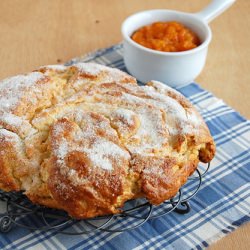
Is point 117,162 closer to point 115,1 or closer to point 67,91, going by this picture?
point 67,91

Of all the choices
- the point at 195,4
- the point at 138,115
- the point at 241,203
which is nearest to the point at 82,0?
the point at 195,4

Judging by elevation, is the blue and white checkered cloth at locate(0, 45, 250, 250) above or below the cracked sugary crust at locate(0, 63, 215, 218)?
below

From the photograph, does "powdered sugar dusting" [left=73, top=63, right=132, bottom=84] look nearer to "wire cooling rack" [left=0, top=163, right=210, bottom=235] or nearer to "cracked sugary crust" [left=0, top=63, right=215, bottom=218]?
"cracked sugary crust" [left=0, top=63, right=215, bottom=218]

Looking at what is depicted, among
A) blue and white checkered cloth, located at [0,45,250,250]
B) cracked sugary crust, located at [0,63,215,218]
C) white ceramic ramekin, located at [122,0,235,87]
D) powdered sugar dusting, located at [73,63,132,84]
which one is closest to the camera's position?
cracked sugary crust, located at [0,63,215,218]

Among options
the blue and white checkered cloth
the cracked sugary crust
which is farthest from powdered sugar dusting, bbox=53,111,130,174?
the blue and white checkered cloth

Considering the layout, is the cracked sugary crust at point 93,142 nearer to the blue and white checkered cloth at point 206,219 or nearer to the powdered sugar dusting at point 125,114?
the powdered sugar dusting at point 125,114

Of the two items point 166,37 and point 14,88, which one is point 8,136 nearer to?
point 14,88
